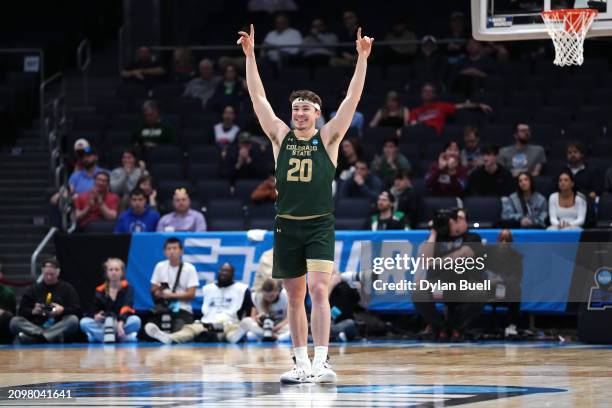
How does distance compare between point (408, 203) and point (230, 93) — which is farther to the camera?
point (230, 93)

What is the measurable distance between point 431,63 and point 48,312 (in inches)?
341

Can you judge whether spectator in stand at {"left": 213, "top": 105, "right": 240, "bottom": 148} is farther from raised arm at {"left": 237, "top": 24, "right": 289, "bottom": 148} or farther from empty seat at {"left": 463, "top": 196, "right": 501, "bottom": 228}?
raised arm at {"left": 237, "top": 24, "right": 289, "bottom": 148}

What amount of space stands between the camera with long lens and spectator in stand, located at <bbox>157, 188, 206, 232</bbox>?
2.36 meters

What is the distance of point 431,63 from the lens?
2112 centimetres

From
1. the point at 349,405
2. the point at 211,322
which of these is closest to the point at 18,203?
the point at 211,322

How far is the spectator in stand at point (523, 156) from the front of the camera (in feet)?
57.5

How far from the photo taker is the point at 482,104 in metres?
19.5

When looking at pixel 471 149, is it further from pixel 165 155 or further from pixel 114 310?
pixel 114 310

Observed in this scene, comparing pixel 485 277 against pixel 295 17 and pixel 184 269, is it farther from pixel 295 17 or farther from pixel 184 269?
pixel 295 17

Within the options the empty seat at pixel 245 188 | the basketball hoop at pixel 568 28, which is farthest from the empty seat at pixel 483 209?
the basketball hoop at pixel 568 28

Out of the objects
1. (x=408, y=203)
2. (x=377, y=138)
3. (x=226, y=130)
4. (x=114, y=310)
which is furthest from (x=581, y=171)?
(x=114, y=310)

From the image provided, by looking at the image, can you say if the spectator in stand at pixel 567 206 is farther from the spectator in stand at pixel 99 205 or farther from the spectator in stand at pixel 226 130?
the spectator in stand at pixel 99 205

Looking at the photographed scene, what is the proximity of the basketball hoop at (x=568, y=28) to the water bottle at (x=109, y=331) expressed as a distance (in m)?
6.74

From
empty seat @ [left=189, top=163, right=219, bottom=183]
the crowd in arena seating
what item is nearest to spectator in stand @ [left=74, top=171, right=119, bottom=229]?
the crowd in arena seating
